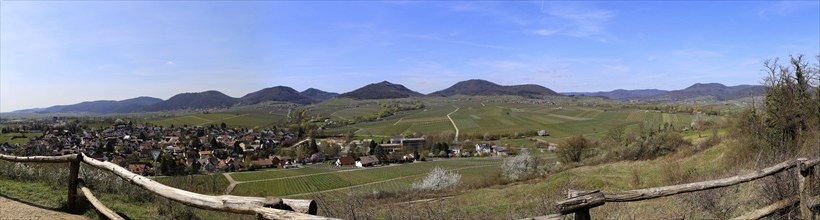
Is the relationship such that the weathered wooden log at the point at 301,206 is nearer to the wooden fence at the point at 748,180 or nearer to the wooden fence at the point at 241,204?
the wooden fence at the point at 241,204

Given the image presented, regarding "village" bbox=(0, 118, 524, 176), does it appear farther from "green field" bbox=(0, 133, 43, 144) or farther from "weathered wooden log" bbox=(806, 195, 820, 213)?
"weathered wooden log" bbox=(806, 195, 820, 213)

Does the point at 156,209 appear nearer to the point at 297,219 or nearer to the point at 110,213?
the point at 110,213

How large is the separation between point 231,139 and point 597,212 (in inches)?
2808

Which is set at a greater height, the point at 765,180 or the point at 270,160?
the point at 765,180

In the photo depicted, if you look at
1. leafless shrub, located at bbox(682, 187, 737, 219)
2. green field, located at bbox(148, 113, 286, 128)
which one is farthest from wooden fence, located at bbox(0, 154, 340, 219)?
green field, located at bbox(148, 113, 286, 128)

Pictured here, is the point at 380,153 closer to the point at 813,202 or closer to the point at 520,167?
the point at 520,167

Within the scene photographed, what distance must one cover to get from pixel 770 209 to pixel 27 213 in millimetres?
9330

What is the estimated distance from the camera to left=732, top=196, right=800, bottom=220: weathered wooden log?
4.51 meters

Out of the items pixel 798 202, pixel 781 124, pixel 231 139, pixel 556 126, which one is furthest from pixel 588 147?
pixel 231 139

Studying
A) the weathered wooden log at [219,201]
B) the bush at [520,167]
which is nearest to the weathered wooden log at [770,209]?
the weathered wooden log at [219,201]

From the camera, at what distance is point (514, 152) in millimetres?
55125

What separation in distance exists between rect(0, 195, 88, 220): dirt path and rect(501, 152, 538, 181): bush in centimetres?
2723

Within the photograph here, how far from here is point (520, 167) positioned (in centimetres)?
3156

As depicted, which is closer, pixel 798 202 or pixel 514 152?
pixel 798 202
